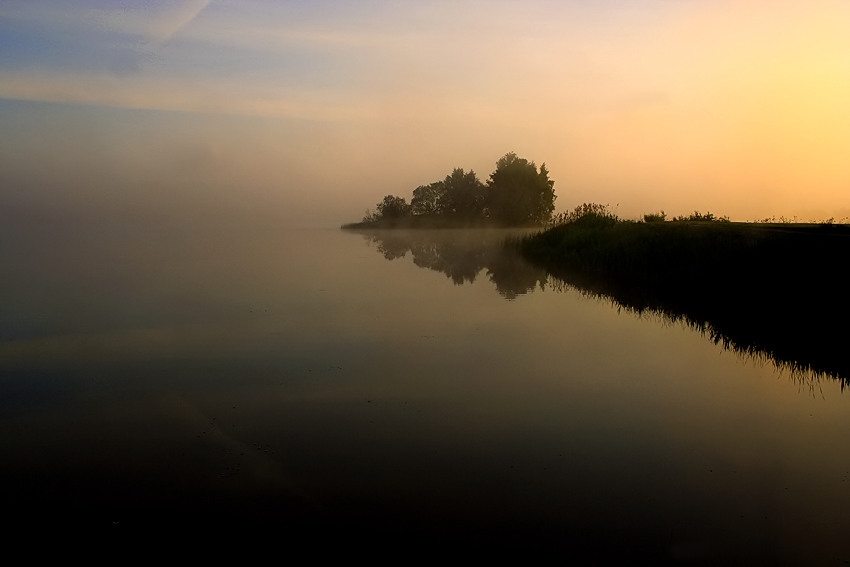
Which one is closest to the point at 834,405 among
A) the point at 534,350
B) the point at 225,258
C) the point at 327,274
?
the point at 534,350

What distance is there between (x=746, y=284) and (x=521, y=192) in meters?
44.4

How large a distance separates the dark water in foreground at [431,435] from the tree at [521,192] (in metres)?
45.9

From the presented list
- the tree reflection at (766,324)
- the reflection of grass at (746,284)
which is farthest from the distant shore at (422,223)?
the tree reflection at (766,324)

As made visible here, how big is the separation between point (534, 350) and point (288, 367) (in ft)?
12.9

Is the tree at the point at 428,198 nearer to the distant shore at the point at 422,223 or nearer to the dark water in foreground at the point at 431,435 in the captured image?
the distant shore at the point at 422,223

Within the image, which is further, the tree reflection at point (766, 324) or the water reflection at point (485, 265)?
the water reflection at point (485, 265)

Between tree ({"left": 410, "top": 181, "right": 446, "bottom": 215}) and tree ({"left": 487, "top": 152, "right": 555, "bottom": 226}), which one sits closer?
tree ({"left": 487, "top": 152, "right": 555, "bottom": 226})

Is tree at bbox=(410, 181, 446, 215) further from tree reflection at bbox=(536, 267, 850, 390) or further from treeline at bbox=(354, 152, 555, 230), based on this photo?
tree reflection at bbox=(536, 267, 850, 390)

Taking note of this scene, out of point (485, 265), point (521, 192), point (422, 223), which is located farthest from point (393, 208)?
point (485, 265)

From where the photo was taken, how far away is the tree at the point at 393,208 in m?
78.4

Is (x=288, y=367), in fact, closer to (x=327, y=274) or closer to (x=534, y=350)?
(x=534, y=350)

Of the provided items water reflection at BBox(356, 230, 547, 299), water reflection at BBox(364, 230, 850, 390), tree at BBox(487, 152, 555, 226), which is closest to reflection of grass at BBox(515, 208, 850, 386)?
water reflection at BBox(364, 230, 850, 390)

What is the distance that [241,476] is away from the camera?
18.9 ft

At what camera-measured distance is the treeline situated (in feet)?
193
